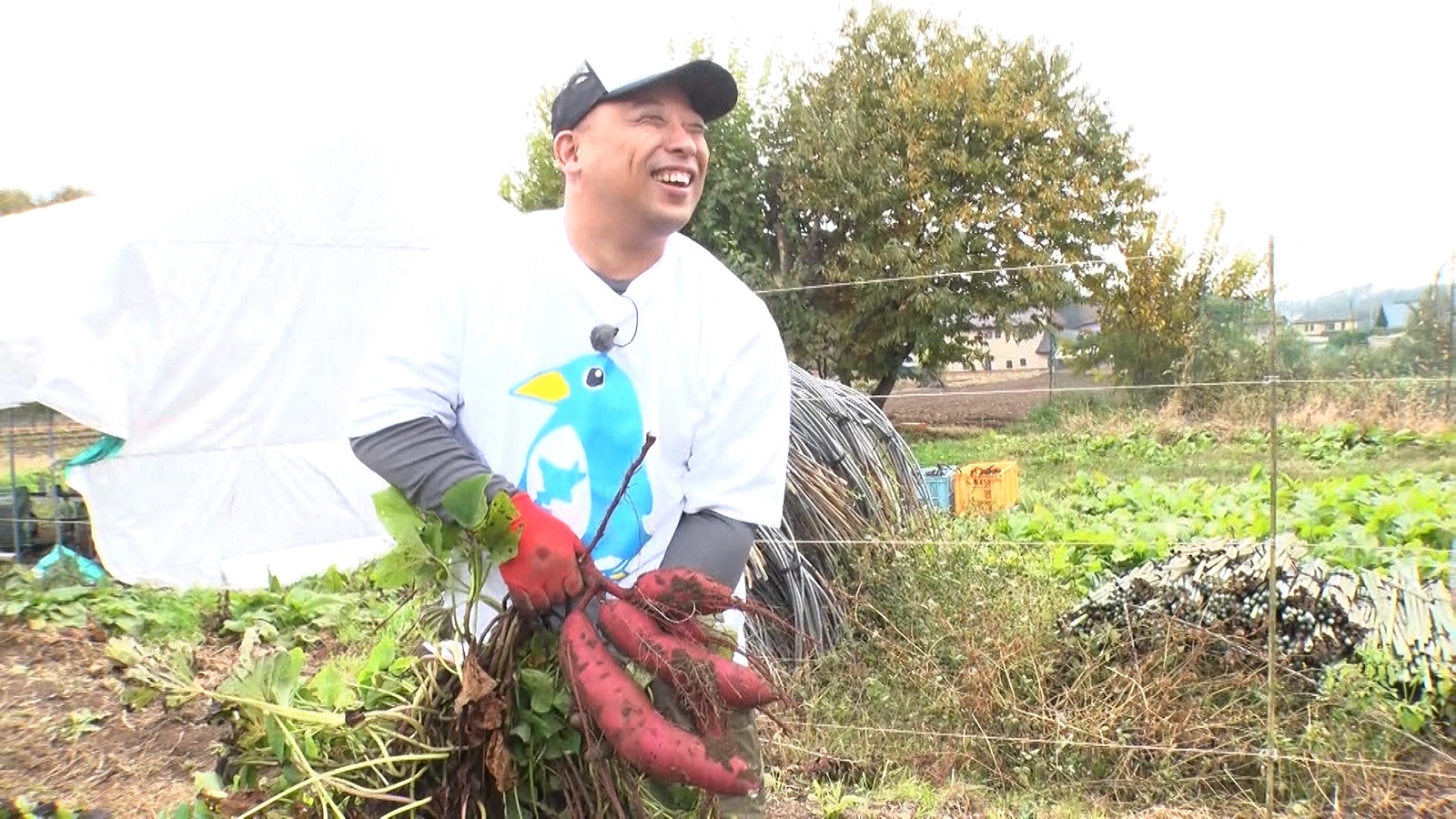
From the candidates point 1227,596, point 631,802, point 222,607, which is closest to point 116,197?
point 222,607

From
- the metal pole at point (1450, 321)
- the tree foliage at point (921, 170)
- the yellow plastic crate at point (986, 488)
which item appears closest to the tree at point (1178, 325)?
the yellow plastic crate at point (986, 488)

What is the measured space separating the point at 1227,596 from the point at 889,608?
4.05 feet

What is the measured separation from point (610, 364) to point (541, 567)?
0.49 meters

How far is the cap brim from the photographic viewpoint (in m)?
1.74

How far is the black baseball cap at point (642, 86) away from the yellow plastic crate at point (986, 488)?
4.26 m

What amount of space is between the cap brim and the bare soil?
8.68ft

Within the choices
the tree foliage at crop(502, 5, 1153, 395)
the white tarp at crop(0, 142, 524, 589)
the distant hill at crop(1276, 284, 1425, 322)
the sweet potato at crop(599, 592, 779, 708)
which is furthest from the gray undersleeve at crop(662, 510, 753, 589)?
the tree foliage at crop(502, 5, 1153, 395)

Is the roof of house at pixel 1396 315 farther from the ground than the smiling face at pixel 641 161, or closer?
closer

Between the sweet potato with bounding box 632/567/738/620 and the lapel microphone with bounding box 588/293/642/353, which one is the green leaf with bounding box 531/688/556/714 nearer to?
the sweet potato with bounding box 632/567/738/620

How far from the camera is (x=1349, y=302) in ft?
13.5

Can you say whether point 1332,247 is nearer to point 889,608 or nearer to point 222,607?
point 889,608

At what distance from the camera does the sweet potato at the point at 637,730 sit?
1207 mm

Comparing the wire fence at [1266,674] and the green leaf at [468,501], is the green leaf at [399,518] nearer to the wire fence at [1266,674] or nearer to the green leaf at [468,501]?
the green leaf at [468,501]

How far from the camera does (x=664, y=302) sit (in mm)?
1806
